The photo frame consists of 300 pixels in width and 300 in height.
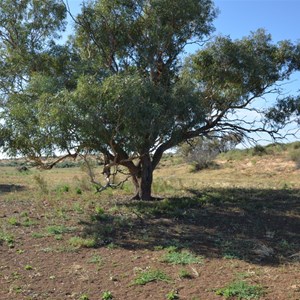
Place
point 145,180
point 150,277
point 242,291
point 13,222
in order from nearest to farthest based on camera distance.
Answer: point 242,291
point 150,277
point 13,222
point 145,180

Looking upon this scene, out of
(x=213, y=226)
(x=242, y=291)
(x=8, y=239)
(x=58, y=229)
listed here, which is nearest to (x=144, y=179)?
(x=213, y=226)

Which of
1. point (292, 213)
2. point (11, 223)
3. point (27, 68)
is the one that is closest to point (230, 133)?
point (292, 213)

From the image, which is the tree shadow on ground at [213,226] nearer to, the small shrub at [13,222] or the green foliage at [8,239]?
the green foliage at [8,239]

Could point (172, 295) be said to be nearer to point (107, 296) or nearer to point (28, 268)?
point (107, 296)

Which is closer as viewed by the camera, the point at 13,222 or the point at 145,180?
the point at 13,222

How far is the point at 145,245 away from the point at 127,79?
3795mm

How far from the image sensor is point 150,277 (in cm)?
694

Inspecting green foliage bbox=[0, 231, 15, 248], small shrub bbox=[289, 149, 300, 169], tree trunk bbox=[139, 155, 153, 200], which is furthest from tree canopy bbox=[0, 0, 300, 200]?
small shrub bbox=[289, 149, 300, 169]

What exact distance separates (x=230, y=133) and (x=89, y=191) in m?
5.91

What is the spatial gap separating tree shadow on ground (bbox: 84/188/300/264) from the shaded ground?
22mm

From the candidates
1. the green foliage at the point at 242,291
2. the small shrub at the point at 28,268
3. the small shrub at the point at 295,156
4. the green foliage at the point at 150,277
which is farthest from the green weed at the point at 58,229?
the small shrub at the point at 295,156

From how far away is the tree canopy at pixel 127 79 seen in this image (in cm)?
1011

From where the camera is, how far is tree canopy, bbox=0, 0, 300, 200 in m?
10.1

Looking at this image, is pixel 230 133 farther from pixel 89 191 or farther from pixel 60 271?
pixel 60 271
